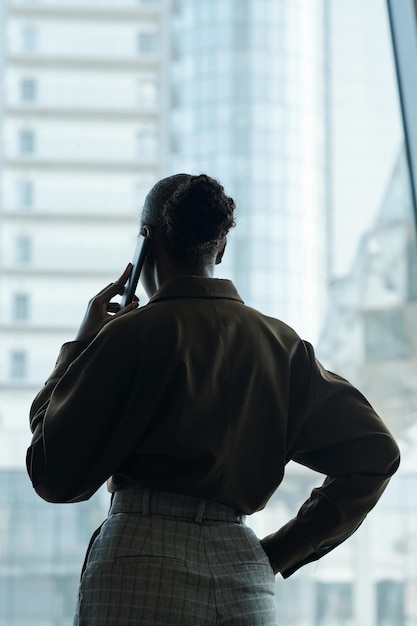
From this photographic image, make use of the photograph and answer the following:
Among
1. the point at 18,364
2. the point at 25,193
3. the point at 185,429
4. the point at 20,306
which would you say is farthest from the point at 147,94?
the point at 185,429

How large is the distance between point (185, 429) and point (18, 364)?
7.03ft

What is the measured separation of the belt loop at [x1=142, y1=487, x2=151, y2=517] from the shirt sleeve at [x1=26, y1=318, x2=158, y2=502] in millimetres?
42

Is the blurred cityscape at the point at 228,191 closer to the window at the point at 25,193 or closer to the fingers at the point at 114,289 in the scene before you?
the window at the point at 25,193

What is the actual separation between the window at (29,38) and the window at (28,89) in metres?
0.12

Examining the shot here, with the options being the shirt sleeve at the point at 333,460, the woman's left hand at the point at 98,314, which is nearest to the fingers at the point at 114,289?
the woman's left hand at the point at 98,314

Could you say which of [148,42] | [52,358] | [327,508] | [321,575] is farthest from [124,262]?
[327,508]

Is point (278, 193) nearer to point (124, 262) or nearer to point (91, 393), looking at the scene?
point (124, 262)

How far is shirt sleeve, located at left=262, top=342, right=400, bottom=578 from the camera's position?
3.97 feet

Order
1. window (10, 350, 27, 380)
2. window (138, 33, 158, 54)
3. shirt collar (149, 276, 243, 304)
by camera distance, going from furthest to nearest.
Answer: window (138, 33, 158, 54), window (10, 350, 27, 380), shirt collar (149, 276, 243, 304)

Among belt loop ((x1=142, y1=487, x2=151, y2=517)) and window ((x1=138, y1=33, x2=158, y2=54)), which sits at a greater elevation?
window ((x1=138, y1=33, x2=158, y2=54))

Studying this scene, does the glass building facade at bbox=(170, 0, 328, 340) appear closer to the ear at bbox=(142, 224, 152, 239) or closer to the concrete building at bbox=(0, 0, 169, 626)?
the concrete building at bbox=(0, 0, 169, 626)

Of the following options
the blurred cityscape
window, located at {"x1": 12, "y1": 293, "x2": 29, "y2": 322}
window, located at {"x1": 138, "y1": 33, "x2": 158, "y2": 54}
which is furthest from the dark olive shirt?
window, located at {"x1": 138, "y1": 33, "x2": 158, "y2": 54}

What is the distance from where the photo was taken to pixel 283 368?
1.19 metres

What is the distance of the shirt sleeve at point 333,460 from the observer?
1.21 m
